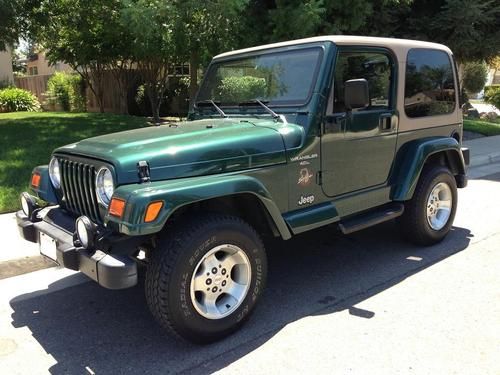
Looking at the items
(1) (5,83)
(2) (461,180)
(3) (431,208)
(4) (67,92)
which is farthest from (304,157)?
(1) (5,83)

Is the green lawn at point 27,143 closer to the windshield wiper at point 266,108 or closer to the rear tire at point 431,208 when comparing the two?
the windshield wiper at point 266,108

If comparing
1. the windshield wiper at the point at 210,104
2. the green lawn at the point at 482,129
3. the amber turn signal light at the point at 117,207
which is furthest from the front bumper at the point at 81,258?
the green lawn at the point at 482,129

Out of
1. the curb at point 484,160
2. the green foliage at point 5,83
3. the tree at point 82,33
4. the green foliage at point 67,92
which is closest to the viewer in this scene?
the curb at point 484,160

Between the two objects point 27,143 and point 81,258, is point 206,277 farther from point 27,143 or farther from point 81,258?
point 27,143

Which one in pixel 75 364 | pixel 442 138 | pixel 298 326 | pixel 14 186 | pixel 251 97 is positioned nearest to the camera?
pixel 75 364

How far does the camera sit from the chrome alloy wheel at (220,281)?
3291 millimetres

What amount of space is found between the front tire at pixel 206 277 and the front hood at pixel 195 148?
1.24 ft

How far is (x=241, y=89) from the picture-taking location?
14.8ft

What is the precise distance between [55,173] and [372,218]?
2665 mm

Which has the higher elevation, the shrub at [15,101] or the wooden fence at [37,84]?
the wooden fence at [37,84]

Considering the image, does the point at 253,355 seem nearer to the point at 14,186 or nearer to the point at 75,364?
the point at 75,364

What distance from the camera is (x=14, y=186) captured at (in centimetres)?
688

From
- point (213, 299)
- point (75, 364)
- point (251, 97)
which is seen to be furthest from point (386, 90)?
point (75, 364)

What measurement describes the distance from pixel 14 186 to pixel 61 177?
3531 mm
